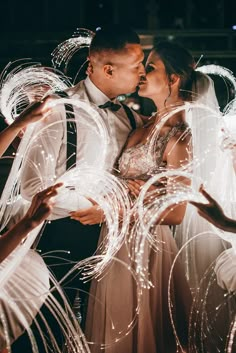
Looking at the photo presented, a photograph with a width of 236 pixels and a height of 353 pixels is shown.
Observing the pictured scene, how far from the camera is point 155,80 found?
4547 mm

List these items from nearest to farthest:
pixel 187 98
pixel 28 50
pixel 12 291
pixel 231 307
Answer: pixel 12 291
pixel 187 98
pixel 231 307
pixel 28 50

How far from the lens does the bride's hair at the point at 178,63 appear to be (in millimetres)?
4539

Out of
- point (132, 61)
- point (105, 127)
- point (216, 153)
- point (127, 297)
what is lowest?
point (127, 297)

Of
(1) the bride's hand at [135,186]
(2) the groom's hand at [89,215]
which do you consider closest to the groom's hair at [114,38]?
(1) the bride's hand at [135,186]

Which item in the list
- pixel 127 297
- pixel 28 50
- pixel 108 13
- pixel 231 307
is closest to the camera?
pixel 127 297

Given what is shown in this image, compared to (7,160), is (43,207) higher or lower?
higher

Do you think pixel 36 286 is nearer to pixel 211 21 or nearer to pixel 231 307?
pixel 231 307

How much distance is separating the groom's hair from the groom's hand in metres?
1.34

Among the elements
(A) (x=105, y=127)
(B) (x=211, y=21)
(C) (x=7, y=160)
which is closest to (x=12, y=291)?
(A) (x=105, y=127)

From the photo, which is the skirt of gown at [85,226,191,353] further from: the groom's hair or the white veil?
the groom's hair

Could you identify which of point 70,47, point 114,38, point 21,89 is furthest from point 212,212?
point 70,47

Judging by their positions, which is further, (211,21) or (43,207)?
(211,21)

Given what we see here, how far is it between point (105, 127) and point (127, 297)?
1.33 m

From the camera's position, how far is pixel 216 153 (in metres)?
4.71
